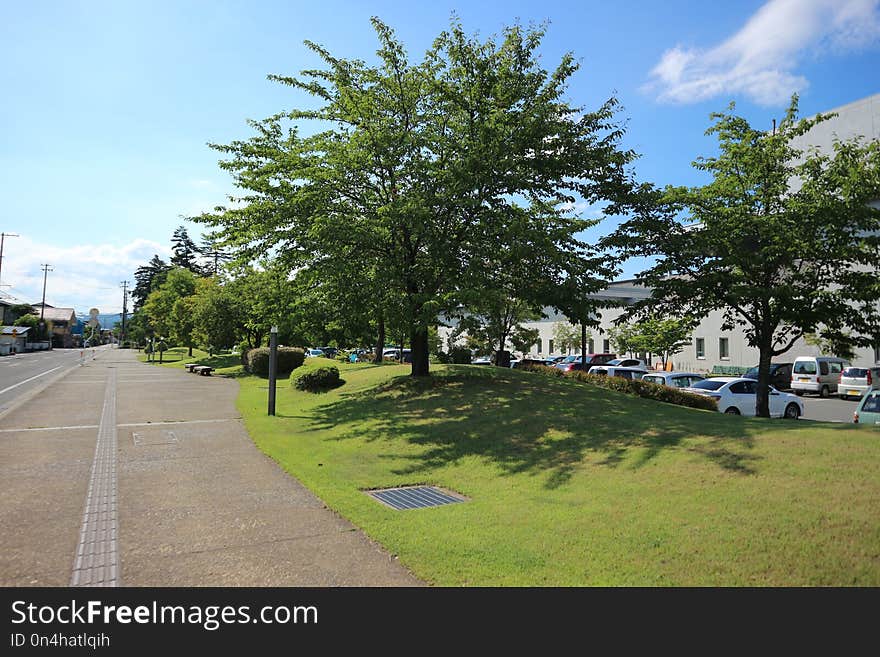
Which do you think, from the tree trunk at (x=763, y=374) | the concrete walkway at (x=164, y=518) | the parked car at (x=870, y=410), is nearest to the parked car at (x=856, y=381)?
the tree trunk at (x=763, y=374)

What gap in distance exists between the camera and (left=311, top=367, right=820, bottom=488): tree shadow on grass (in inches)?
323

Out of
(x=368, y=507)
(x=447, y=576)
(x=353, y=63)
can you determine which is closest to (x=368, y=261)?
(x=353, y=63)

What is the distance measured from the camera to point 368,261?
14.8m

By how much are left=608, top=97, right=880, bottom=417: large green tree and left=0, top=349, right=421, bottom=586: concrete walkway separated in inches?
352

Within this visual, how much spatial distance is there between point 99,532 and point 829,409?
24997 mm

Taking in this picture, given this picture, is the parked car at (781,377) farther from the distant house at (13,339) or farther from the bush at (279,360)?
the distant house at (13,339)

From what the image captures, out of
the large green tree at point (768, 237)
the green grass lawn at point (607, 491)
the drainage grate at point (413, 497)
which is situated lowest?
the drainage grate at point (413, 497)

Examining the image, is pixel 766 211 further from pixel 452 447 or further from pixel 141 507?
pixel 141 507

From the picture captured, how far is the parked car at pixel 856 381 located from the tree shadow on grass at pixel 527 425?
18738 millimetres

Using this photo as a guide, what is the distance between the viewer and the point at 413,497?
24.1 feet

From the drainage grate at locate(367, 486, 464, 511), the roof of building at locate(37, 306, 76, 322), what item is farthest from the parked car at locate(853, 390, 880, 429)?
the roof of building at locate(37, 306, 76, 322)

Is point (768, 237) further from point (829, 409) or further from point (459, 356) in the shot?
point (459, 356)

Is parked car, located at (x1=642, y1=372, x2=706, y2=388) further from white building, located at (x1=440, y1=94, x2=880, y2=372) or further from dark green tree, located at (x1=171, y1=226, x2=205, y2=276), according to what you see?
dark green tree, located at (x1=171, y1=226, x2=205, y2=276)

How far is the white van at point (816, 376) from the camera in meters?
28.4
